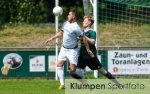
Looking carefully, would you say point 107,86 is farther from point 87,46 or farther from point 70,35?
point 70,35

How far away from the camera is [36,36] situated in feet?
113

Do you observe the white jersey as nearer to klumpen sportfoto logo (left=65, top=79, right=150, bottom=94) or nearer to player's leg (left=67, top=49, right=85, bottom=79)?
player's leg (left=67, top=49, right=85, bottom=79)

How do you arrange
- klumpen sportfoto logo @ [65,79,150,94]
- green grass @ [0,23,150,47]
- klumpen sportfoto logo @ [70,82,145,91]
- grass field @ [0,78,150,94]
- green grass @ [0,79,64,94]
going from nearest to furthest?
grass field @ [0,78,150,94], klumpen sportfoto logo @ [65,79,150,94], klumpen sportfoto logo @ [70,82,145,91], green grass @ [0,79,64,94], green grass @ [0,23,150,47]

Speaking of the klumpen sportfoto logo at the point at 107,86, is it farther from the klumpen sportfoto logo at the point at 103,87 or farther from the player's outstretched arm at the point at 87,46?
the player's outstretched arm at the point at 87,46

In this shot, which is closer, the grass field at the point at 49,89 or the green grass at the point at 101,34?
the grass field at the point at 49,89

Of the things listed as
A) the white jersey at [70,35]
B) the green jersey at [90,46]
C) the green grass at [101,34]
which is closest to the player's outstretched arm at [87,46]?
the green jersey at [90,46]

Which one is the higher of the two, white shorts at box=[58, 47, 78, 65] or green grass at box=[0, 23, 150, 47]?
white shorts at box=[58, 47, 78, 65]

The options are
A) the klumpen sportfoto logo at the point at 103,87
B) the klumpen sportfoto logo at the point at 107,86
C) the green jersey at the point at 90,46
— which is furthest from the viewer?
the green jersey at the point at 90,46

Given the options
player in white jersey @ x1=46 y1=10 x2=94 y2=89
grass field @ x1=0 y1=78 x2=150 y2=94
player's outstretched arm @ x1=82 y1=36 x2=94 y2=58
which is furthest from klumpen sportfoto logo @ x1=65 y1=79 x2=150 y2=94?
player's outstretched arm @ x1=82 y1=36 x2=94 y2=58

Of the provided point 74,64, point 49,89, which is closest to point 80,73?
point 74,64

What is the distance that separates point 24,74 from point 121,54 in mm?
3349

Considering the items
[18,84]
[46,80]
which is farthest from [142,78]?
[18,84]

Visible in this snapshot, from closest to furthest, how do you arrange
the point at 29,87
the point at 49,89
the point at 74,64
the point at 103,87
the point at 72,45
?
the point at 103,87 → the point at 74,64 → the point at 72,45 → the point at 49,89 → the point at 29,87

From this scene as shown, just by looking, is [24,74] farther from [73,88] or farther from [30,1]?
[30,1]
